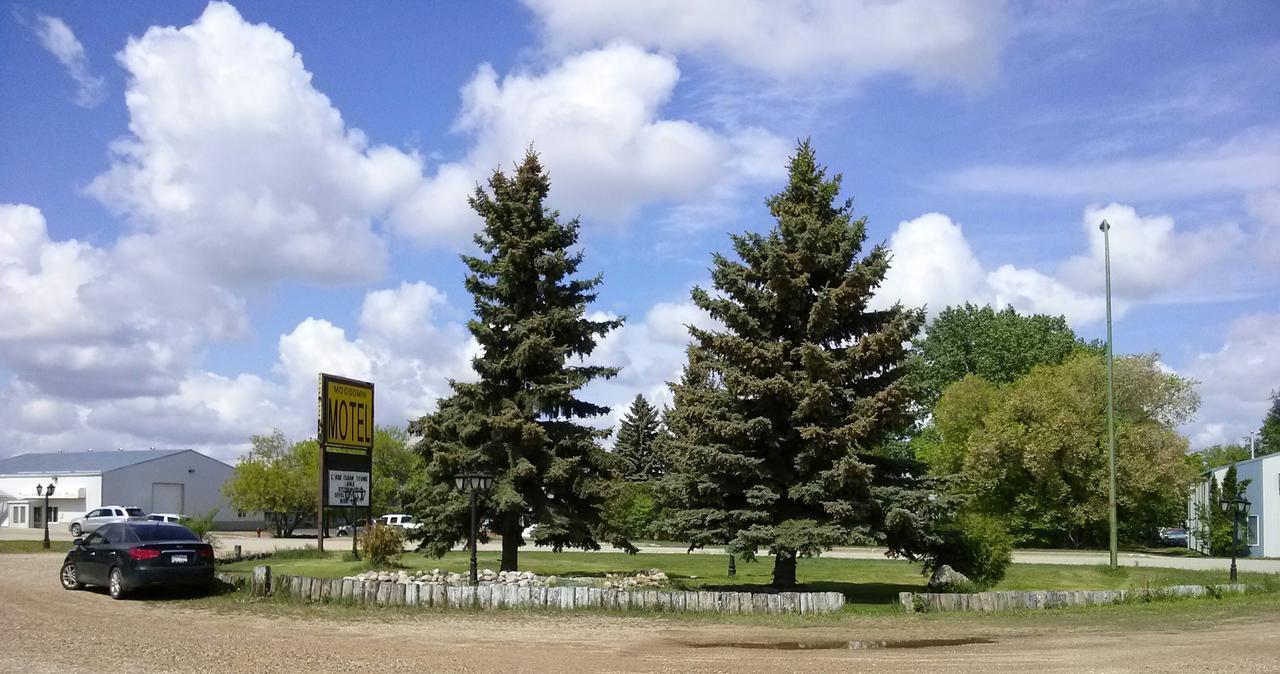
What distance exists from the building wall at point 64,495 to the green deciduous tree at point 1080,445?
65.3 meters

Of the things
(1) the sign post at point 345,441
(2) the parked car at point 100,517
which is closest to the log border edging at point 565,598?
(1) the sign post at point 345,441

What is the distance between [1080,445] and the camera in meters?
51.9

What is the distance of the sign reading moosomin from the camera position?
108 feet

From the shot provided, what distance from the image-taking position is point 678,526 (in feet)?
73.2

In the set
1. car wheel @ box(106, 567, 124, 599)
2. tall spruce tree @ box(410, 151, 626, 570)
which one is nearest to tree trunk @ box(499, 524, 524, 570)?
tall spruce tree @ box(410, 151, 626, 570)

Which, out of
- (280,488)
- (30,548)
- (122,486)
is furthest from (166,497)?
(30,548)

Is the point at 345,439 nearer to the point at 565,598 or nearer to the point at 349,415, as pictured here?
the point at 349,415

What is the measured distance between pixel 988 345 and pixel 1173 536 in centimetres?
2198

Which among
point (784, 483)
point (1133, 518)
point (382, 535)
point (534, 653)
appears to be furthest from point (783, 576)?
point (1133, 518)

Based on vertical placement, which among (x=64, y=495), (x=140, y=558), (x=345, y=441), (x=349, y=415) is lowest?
(x=64, y=495)

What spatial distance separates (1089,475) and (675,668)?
46.6m

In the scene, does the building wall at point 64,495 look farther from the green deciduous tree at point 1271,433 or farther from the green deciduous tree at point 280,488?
the green deciduous tree at point 1271,433

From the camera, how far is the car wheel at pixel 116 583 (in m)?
20.9

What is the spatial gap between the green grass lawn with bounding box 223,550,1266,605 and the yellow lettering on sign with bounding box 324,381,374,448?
13.2ft
